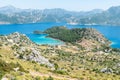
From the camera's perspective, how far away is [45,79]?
39.7 metres

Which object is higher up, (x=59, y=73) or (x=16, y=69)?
(x=16, y=69)

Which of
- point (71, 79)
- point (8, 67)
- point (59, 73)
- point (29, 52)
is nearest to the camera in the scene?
point (8, 67)

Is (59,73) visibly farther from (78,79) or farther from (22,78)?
(22,78)

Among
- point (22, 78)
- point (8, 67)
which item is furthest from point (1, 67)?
point (22, 78)

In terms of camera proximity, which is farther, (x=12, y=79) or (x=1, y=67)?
(x=1, y=67)

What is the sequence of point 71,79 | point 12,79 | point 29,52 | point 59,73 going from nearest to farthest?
point 12,79, point 71,79, point 59,73, point 29,52

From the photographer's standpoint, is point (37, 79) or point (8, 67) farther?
point (8, 67)

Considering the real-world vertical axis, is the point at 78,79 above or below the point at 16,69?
below

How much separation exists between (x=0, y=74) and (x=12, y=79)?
1.92m

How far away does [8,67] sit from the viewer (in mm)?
41188

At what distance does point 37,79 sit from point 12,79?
4.81 m

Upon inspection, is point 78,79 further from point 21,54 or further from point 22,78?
point 21,54

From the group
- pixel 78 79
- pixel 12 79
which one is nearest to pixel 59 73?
pixel 78 79

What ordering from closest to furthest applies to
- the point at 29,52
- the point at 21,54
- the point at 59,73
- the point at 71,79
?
the point at 71,79, the point at 59,73, the point at 21,54, the point at 29,52
